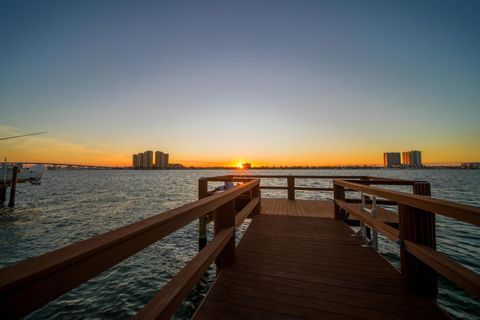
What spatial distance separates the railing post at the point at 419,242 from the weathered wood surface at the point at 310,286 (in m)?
0.16

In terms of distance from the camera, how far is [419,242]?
2.52 metres

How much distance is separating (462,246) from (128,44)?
19352mm

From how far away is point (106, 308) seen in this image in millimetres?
4938

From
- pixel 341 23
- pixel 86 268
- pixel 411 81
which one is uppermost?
pixel 341 23

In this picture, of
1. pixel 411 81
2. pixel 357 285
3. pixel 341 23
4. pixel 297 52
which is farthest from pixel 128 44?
pixel 411 81

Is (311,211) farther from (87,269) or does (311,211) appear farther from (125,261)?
(87,269)

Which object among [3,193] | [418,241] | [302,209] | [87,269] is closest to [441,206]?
[418,241]

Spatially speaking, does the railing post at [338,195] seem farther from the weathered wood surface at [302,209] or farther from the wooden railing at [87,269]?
the wooden railing at [87,269]

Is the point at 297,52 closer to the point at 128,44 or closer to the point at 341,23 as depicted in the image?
the point at 341,23

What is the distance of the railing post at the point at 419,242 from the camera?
2525 mm

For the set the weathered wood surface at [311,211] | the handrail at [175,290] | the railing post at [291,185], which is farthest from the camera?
the railing post at [291,185]

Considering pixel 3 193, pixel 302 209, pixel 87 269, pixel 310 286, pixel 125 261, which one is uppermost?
pixel 87 269

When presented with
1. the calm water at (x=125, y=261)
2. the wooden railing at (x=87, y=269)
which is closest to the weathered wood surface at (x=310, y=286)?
the wooden railing at (x=87, y=269)

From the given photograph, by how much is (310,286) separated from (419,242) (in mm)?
1450
